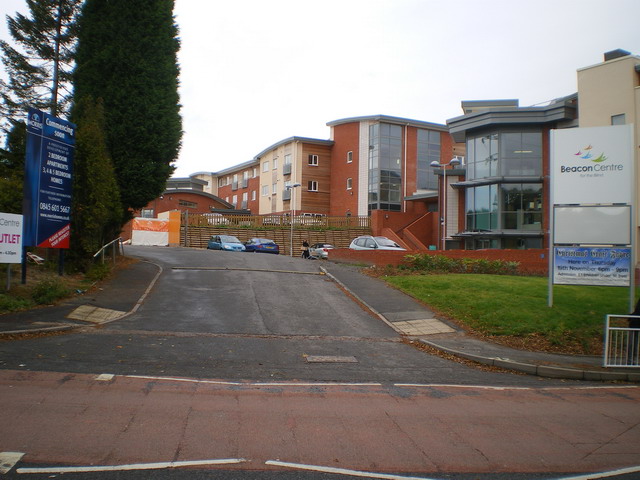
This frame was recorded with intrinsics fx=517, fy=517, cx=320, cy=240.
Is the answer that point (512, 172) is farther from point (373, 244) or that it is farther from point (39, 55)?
point (39, 55)

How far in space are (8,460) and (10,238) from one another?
9999mm

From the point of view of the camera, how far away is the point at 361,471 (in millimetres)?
4855

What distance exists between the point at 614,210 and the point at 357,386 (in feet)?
30.8

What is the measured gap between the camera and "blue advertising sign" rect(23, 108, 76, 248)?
14.3 m

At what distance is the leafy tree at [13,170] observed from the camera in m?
16.7

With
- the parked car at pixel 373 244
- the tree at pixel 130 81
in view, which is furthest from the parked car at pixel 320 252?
the tree at pixel 130 81

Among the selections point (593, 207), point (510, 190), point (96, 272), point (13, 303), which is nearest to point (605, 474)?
point (593, 207)

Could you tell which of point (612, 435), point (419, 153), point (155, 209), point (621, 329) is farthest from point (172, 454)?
point (155, 209)

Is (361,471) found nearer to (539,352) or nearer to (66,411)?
(66,411)

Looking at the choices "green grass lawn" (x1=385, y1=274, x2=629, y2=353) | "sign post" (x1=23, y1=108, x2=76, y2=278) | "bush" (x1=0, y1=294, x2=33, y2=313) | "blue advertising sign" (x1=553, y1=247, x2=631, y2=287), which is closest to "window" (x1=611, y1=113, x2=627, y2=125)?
"green grass lawn" (x1=385, y1=274, x2=629, y2=353)

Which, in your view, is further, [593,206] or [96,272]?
[96,272]

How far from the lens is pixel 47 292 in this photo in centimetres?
1360

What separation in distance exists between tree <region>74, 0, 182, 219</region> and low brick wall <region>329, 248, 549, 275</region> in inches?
456

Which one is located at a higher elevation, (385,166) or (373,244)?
(385,166)
